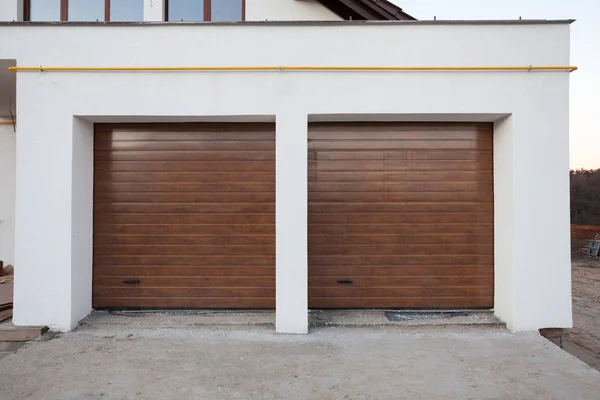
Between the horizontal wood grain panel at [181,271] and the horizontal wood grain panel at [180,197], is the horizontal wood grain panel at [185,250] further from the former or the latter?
the horizontal wood grain panel at [180,197]

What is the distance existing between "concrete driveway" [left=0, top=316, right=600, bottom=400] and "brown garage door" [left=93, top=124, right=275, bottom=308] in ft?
1.78

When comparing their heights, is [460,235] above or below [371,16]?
below

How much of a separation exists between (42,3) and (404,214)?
7129 mm

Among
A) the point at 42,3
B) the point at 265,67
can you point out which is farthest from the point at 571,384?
the point at 42,3

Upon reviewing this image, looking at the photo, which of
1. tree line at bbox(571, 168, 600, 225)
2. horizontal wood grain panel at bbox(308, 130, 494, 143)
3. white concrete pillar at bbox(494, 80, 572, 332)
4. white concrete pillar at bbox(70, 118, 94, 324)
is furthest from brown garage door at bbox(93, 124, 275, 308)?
tree line at bbox(571, 168, 600, 225)

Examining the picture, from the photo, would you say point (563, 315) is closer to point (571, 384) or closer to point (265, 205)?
point (571, 384)

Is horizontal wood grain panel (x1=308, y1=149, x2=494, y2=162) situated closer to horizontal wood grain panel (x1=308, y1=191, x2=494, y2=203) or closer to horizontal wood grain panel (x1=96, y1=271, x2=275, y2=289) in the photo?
horizontal wood grain panel (x1=308, y1=191, x2=494, y2=203)

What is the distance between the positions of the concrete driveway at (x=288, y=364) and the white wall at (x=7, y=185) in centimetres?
486

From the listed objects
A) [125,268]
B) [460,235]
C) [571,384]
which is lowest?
[571,384]

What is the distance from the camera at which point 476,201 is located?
20.0 ft

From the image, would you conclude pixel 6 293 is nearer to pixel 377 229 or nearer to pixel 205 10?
pixel 205 10

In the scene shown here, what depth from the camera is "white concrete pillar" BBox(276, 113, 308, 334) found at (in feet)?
17.9

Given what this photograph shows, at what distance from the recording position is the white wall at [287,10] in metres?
7.25

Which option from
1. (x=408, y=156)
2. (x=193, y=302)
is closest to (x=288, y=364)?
(x=193, y=302)
